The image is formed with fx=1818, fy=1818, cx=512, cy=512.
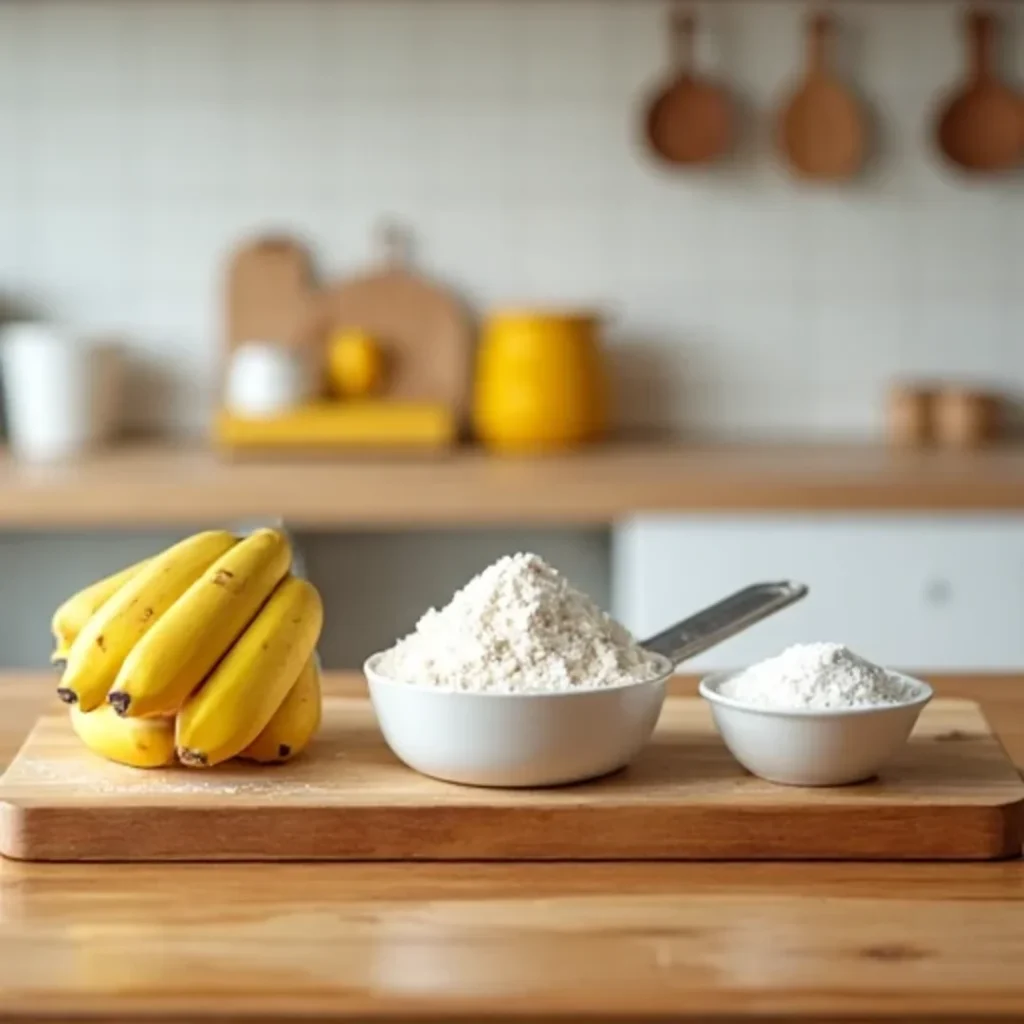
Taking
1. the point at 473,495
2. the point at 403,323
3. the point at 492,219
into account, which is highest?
the point at 492,219

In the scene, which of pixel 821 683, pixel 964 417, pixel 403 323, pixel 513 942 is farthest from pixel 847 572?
pixel 513 942

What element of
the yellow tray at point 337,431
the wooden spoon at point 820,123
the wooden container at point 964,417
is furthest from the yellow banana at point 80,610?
the wooden spoon at point 820,123

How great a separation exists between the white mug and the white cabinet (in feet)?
3.08

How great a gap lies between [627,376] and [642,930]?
2.26m

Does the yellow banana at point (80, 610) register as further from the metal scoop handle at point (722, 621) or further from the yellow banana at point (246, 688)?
the metal scoop handle at point (722, 621)

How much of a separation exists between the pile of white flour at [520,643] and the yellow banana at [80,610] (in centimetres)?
19

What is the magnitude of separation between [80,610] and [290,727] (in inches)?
6.6

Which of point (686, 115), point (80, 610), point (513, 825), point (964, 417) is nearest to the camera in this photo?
point (513, 825)

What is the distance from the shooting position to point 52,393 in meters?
2.90

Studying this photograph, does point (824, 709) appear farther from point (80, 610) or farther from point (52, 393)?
point (52, 393)

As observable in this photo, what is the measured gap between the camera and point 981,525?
2.55 m

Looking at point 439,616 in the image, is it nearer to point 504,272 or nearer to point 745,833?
point 745,833

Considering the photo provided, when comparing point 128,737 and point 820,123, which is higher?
point 820,123

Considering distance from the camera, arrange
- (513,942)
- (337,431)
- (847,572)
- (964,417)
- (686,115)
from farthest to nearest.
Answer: (686,115)
(964,417)
(337,431)
(847,572)
(513,942)
